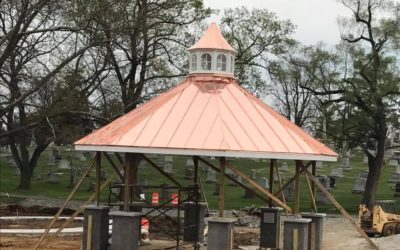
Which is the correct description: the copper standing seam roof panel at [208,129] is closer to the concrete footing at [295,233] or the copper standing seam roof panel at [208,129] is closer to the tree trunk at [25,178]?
the concrete footing at [295,233]

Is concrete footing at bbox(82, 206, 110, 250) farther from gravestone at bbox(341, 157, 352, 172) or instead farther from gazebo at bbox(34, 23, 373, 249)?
gravestone at bbox(341, 157, 352, 172)

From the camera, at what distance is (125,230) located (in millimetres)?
13422

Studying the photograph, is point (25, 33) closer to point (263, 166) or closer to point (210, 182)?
point (210, 182)

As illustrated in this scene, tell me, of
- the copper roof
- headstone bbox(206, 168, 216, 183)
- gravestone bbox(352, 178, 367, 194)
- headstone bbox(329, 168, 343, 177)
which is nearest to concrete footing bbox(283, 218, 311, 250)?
the copper roof

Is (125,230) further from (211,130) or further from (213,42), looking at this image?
(213,42)

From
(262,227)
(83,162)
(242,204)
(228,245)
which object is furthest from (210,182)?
(228,245)

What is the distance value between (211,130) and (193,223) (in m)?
4.98

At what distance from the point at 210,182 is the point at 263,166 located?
1077 centimetres

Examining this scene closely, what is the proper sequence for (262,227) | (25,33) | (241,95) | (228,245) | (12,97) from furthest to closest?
(12,97), (25,33), (262,227), (241,95), (228,245)

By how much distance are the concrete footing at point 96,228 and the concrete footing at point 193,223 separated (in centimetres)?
341

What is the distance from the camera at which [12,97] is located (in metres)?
26.6

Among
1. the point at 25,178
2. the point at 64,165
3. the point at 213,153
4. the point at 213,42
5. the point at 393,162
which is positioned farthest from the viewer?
the point at 393,162

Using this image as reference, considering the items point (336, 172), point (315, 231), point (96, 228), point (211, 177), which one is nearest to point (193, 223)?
point (315, 231)

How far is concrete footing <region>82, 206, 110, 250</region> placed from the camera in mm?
14359
